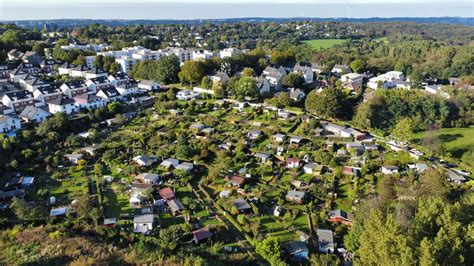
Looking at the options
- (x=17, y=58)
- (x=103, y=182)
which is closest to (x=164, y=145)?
(x=103, y=182)

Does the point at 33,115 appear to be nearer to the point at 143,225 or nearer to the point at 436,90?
the point at 143,225

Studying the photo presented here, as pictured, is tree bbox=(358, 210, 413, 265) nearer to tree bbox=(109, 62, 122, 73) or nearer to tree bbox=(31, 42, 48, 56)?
tree bbox=(109, 62, 122, 73)

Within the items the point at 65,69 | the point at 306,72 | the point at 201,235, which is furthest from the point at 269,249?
the point at 65,69

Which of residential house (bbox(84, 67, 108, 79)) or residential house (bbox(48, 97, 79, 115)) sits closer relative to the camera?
residential house (bbox(48, 97, 79, 115))

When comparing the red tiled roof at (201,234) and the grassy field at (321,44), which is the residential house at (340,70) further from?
the red tiled roof at (201,234)

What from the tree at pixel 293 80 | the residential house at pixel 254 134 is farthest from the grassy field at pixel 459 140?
the tree at pixel 293 80

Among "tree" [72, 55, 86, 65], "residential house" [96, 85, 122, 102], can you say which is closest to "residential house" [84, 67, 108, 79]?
"tree" [72, 55, 86, 65]
